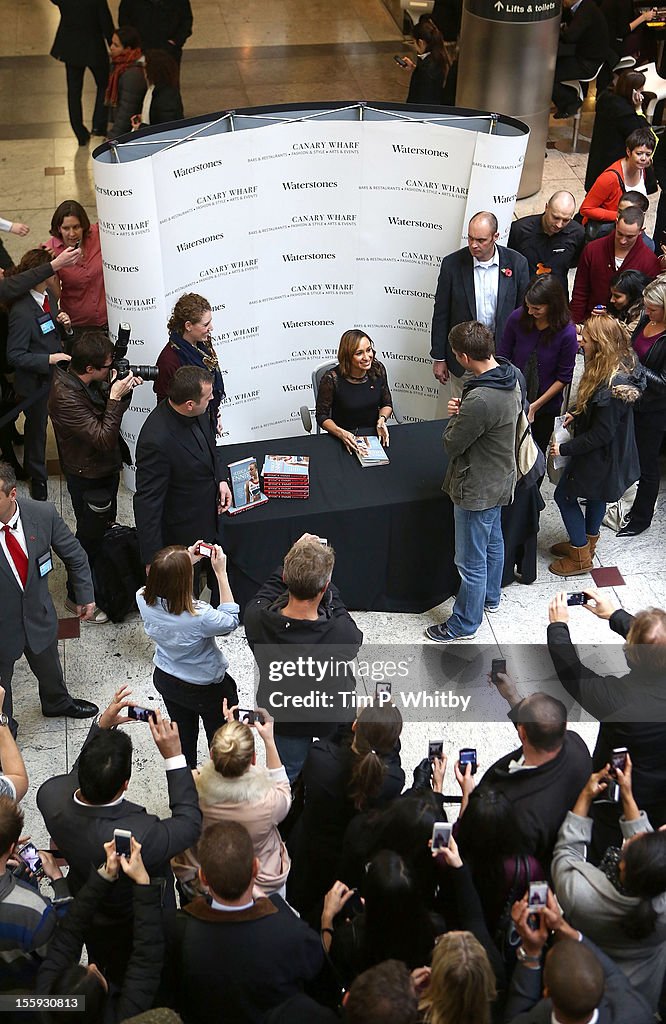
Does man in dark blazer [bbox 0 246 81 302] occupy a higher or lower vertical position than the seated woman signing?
higher

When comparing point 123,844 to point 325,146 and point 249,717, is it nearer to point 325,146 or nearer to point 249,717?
point 249,717

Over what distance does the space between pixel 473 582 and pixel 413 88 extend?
17.2 ft

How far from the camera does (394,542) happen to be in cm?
507

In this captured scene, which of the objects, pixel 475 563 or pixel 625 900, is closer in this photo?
pixel 625 900

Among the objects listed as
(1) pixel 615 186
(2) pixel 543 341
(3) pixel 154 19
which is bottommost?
(2) pixel 543 341

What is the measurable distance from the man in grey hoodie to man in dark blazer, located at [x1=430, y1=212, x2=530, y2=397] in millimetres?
1136

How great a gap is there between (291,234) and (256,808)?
3.92 metres

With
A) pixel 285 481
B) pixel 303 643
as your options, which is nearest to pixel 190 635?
pixel 303 643

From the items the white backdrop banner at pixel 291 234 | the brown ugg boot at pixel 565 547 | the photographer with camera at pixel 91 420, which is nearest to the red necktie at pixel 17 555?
the photographer with camera at pixel 91 420

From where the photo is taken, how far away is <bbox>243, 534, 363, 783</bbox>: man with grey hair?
11.7ft

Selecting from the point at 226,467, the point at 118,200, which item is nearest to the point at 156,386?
the point at 226,467

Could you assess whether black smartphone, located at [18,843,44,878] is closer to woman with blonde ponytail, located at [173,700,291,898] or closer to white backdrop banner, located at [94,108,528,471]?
woman with blonde ponytail, located at [173,700,291,898]

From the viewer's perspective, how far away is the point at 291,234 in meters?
6.01

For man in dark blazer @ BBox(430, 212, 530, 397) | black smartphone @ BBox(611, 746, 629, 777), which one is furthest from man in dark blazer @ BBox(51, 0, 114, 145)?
black smartphone @ BBox(611, 746, 629, 777)
